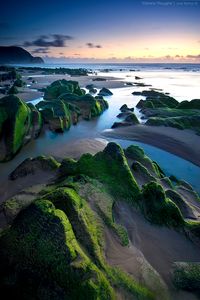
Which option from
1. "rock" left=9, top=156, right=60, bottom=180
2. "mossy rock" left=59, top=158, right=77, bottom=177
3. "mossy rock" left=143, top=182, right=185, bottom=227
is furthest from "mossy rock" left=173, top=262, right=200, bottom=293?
"rock" left=9, top=156, right=60, bottom=180

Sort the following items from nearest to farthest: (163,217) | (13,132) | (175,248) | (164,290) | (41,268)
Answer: (41,268) < (164,290) < (175,248) < (163,217) < (13,132)

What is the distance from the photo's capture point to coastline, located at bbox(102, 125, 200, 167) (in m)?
13.7

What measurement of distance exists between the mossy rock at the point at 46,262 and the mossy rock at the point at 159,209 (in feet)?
8.03

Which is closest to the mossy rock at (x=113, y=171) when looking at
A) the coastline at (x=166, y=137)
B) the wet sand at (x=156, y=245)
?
the wet sand at (x=156, y=245)

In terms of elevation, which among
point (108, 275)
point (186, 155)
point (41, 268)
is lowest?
point (186, 155)

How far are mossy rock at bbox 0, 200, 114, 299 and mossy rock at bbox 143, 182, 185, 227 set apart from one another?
8.03 ft

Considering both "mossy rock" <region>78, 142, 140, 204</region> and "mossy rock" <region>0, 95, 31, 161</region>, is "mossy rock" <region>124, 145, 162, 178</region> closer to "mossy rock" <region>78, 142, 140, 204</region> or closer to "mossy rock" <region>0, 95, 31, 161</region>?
"mossy rock" <region>78, 142, 140, 204</region>

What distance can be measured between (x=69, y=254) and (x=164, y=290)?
5.50 feet

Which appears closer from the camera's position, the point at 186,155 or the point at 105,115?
the point at 186,155

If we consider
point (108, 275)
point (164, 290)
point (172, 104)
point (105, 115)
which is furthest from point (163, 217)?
point (172, 104)

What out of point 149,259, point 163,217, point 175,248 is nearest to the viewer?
point 149,259

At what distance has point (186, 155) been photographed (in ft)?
43.8

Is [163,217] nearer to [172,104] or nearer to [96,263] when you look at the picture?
[96,263]

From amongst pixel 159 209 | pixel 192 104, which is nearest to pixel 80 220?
pixel 159 209
